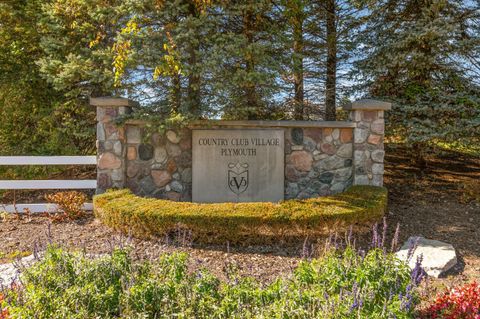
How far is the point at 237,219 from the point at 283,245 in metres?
0.61

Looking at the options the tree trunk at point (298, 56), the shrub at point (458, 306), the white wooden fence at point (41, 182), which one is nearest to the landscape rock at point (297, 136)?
the tree trunk at point (298, 56)

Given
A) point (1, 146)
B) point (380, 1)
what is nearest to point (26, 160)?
point (1, 146)

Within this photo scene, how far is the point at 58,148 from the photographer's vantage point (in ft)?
21.9

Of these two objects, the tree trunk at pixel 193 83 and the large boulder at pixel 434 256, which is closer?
the large boulder at pixel 434 256

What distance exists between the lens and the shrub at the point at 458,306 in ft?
7.18

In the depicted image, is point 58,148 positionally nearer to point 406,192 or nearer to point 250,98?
point 250,98

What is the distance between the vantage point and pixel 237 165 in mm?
5383

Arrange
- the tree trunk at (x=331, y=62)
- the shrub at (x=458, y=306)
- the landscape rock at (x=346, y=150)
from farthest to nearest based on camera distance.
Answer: the tree trunk at (x=331, y=62), the landscape rock at (x=346, y=150), the shrub at (x=458, y=306)

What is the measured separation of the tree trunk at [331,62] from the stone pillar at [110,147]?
4188 mm

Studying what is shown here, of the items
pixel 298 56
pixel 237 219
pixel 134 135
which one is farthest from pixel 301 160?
pixel 134 135

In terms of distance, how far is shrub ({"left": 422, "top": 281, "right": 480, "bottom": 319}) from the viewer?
7.18 feet

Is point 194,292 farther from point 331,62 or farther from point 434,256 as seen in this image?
point 331,62

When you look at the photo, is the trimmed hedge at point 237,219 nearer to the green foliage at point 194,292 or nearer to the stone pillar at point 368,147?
the stone pillar at point 368,147

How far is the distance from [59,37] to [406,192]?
6710mm
